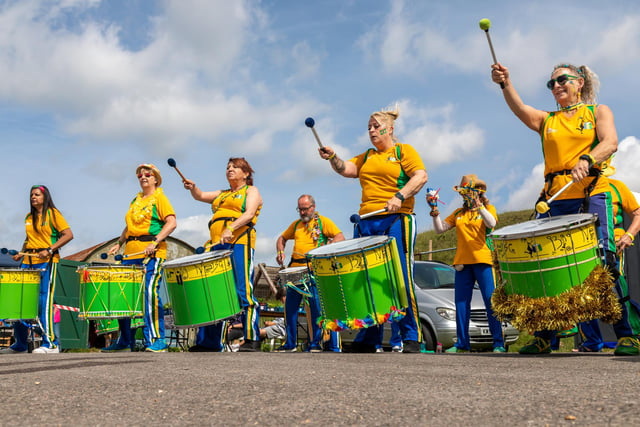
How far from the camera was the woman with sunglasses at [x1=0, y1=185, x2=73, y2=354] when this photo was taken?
8289 millimetres

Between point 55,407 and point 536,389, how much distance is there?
1.90 m

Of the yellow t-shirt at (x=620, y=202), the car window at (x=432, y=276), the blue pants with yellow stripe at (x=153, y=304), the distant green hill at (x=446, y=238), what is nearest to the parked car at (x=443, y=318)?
the car window at (x=432, y=276)

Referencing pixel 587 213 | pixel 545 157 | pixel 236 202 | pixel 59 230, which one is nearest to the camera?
pixel 587 213

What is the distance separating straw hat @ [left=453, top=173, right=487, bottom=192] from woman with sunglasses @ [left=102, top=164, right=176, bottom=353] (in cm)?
327

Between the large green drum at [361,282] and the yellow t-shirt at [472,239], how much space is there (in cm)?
179

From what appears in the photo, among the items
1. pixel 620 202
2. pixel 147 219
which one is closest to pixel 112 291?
pixel 147 219

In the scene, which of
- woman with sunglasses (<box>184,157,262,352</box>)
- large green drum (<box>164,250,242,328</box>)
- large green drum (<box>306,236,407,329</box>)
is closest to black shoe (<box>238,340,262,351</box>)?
woman with sunglasses (<box>184,157,262,352</box>)

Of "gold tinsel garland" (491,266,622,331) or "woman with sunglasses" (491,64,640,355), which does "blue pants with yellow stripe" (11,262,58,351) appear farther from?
"gold tinsel garland" (491,266,622,331)

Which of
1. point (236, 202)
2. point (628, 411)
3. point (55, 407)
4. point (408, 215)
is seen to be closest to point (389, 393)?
point (628, 411)

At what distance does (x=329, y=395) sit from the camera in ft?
8.79

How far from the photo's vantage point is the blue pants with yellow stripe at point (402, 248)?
589cm

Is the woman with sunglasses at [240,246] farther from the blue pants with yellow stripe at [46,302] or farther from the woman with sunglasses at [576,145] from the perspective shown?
the woman with sunglasses at [576,145]

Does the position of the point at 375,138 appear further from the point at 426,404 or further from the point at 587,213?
the point at 426,404

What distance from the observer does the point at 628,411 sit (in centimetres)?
220
